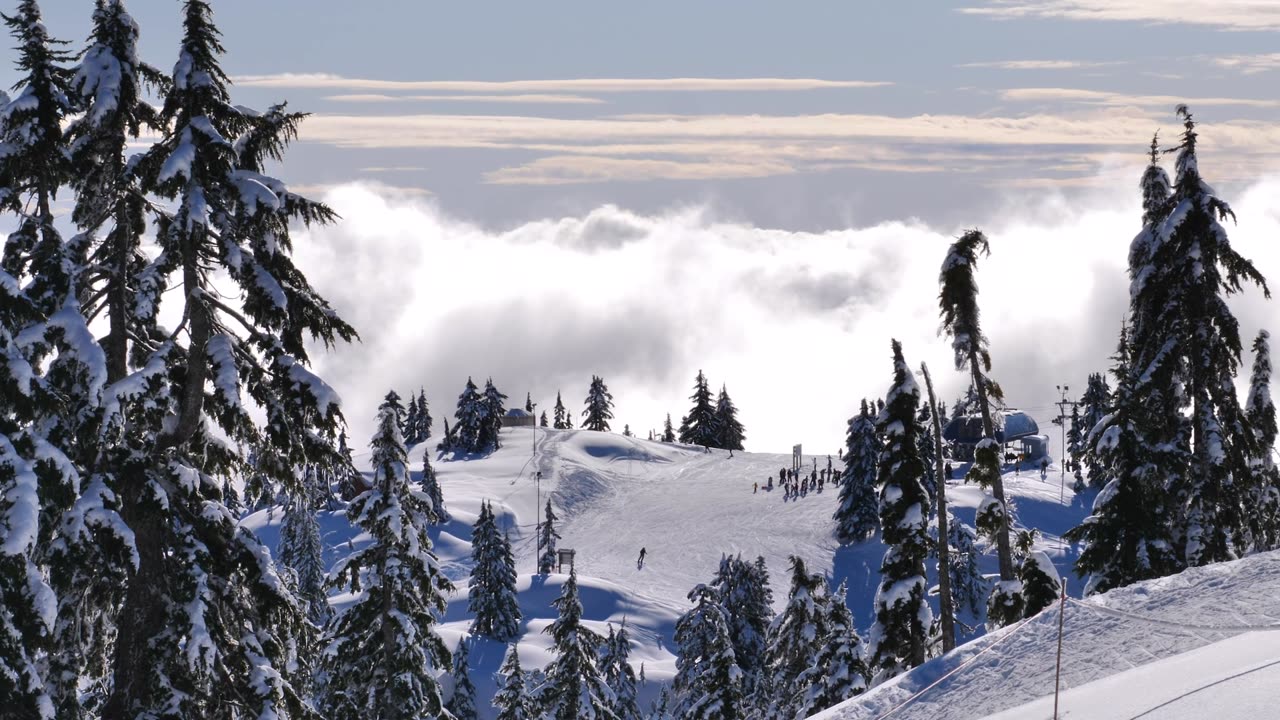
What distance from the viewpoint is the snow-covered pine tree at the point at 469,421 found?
140m

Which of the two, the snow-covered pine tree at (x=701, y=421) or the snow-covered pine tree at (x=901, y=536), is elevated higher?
the snow-covered pine tree at (x=901, y=536)

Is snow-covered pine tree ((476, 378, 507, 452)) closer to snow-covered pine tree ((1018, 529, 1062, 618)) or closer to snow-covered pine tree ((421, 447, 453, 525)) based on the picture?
snow-covered pine tree ((421, 447, 453, 525))

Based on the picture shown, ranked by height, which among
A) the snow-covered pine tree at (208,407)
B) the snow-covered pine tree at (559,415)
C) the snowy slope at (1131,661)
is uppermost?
the snow-covered pine tree at (208,407)

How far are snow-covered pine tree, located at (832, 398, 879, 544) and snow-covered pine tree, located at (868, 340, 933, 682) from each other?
60.8 meters

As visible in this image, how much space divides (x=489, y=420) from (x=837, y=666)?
364 ft

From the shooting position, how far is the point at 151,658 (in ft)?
48.3

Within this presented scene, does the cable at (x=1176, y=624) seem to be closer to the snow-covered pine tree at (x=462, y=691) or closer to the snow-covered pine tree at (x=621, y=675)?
the snow-covered pine tree at (x=621, y=675)

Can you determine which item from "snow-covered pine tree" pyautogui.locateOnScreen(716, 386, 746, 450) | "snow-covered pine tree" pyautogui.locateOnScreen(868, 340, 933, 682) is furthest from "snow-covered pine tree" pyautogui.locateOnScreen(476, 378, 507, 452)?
"snow-covered pine tree" pyautogui.locateOnScreen(868, 340, 933, 682)

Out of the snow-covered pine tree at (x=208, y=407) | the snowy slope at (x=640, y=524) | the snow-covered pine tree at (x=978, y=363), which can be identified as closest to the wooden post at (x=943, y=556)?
the snow-covered pine tree at (x=978, y=363)

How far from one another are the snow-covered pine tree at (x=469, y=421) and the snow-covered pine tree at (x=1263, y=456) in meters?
106

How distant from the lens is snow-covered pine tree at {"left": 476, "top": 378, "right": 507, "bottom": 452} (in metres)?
141

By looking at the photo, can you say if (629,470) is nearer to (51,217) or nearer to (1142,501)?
(1142,501)

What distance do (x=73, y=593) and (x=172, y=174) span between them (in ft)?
17.0

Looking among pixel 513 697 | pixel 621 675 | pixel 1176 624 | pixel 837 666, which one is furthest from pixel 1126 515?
pixel 621 675
